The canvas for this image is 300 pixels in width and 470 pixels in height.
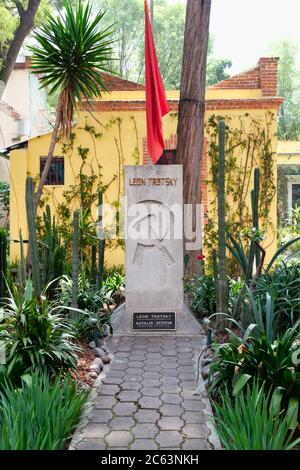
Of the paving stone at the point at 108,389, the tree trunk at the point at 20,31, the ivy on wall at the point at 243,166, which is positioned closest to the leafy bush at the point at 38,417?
the paving stone at the point at 108,389

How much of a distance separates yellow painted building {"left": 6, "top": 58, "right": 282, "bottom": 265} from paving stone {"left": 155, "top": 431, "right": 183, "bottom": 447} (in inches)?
315

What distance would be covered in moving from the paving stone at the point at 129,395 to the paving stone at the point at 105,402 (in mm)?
71

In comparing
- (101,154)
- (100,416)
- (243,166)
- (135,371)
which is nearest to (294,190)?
(243,166)

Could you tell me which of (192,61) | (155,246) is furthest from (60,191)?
(155,246)

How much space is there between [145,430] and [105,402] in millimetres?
642

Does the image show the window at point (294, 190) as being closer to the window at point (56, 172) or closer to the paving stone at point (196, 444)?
the window at point (56, 172)

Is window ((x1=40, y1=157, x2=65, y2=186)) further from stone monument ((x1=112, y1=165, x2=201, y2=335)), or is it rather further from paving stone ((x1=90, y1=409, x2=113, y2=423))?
paving stone ((x1=90, y1=409, x2=113, y2=423))

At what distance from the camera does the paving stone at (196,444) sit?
3.17 metres

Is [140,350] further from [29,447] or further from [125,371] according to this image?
[29,447]

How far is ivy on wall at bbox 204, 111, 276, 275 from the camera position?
11.2 meters

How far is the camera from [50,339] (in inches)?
165

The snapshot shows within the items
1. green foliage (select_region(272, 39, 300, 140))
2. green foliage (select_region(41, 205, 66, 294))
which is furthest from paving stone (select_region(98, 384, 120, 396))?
green foliage (select_region(272, 39, 300, 140))

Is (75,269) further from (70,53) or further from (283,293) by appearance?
(70,53)

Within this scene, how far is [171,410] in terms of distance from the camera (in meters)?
3.81
